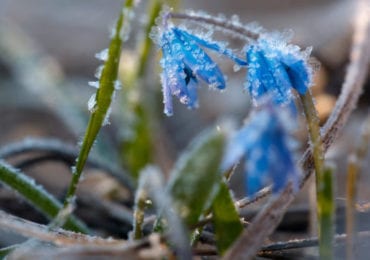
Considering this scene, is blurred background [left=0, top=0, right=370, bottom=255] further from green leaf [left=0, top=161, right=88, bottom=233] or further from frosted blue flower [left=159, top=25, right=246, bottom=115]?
frosted blue flower [left=159, top=25, right=246, bottom=115]

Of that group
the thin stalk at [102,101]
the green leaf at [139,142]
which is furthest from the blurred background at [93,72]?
the thin stalk at [102,101]

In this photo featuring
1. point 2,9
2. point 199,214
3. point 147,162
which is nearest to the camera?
point 199,214

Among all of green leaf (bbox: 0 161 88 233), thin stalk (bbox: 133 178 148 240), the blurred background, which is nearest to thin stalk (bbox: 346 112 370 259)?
thin stalk (bbox: 133 178 148 240)

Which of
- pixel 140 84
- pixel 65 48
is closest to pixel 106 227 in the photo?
pixel 140 84

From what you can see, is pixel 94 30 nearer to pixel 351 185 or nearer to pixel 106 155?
pixel 106 155

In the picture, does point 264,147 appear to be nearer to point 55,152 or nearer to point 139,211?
point 139,211

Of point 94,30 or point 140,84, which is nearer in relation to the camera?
point 140,84

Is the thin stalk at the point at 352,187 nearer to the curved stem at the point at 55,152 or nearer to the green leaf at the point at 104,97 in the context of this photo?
the green leaf at the point at 104,97
